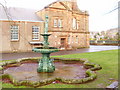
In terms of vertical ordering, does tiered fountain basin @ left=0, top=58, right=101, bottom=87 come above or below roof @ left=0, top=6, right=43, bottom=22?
below

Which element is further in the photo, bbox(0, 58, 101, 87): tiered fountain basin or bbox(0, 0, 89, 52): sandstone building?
bbox(0, 0, 89, 52): sandstone building

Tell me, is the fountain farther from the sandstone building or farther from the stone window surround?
the stone window surround

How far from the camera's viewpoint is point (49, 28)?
25922mm

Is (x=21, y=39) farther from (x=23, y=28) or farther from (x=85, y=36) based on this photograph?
(x=85, y=36)

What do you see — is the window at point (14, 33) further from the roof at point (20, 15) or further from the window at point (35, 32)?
the window at point (35, 32)

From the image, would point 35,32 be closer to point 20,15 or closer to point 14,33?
point 14,33

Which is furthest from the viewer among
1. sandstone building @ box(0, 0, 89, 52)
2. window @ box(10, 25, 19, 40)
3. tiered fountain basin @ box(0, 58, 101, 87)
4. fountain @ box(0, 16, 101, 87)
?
window @ box(10, 25, 19, 40)

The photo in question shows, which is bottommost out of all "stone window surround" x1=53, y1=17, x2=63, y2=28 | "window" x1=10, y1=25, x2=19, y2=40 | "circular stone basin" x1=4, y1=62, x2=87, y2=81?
"circular stone basin" x1=4, y1=62, x2=87, y2=81

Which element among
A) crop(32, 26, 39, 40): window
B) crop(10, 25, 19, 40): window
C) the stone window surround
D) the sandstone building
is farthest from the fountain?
the stone window surround

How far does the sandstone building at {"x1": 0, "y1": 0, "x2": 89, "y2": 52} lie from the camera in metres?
22.8

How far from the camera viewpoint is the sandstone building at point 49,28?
2277 centimetres

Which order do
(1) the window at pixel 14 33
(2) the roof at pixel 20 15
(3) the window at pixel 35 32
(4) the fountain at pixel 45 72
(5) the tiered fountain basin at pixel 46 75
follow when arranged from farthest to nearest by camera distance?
(3) the window at pixel 35 32
(2) the roof at pixel 20 15
(1) the window at pixel 14 33
(4) the fountain at pixel 45 72
(5) the tiered fountain basin at pixel 46 75

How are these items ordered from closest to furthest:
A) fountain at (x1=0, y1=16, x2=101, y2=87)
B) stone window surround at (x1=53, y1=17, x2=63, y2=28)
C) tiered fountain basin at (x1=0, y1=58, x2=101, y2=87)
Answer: tiered fountain basin at (x1=0, y1=58, x2=101, y2=87), fountain at (x1=0, y1=16, x2=101, y2=87), stone window surround at (x1=53, y1=17, x2=63, y2=28)

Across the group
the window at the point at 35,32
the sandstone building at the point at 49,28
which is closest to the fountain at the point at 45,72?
the sandstone building at the point at 49,28
